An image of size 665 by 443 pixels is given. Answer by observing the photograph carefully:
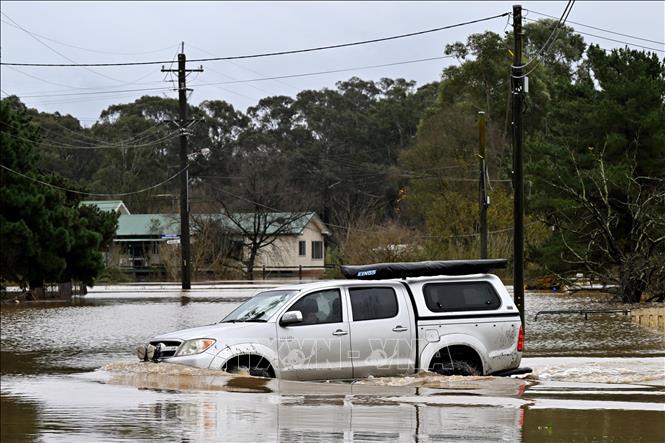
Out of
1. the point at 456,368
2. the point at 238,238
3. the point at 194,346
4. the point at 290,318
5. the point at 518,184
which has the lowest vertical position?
the point at 456,368

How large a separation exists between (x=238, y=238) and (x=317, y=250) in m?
14.1

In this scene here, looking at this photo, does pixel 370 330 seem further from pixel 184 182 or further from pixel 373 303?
pixel 184 182

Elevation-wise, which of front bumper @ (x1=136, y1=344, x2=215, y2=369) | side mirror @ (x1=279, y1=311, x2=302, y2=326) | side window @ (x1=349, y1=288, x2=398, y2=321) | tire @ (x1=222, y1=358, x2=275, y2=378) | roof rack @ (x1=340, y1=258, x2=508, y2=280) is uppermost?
roof rack @ (x1=340, y1=258, x2=508, y2=280)

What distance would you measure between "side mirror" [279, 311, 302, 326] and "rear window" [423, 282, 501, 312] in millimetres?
1919

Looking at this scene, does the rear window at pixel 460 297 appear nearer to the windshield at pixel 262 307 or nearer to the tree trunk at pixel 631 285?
the windshield at pixel 262 307

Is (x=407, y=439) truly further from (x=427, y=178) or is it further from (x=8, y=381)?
(x=427, y=178)

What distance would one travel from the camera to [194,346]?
14.8m

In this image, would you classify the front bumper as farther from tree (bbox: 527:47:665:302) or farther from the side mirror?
tree (bbox: 527:47:665:302)

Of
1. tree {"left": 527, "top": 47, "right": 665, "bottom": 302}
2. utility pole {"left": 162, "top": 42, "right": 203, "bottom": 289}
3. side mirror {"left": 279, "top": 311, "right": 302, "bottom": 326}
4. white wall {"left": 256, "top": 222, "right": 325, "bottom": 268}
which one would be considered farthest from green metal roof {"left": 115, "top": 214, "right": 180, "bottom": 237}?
side mirror {"left": 279, "top": 311, "right": 302, "bottom": 326}

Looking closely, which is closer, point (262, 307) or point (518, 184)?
point (262, 307)

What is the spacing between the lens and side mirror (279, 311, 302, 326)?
14.9m

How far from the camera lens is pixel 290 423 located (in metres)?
11.7

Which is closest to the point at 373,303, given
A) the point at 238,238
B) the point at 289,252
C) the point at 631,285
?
the point at 631,285

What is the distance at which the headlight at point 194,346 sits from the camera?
1473 centimetres
